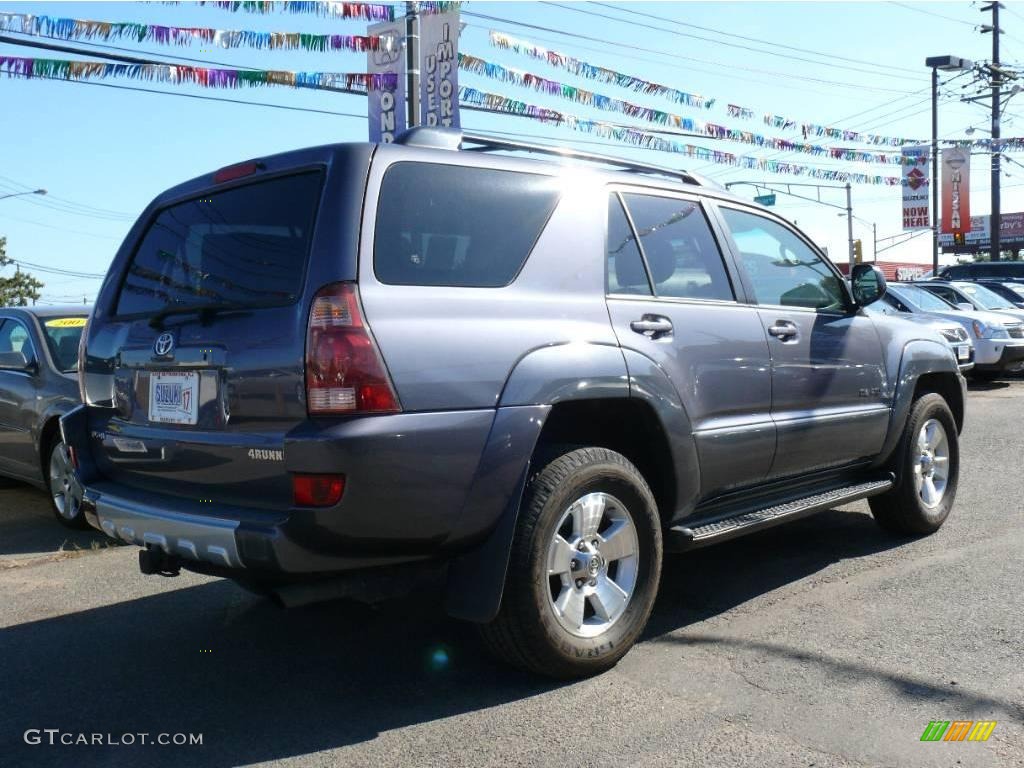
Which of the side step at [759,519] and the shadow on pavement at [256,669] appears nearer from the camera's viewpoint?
the shadow on pavement at [256,669]

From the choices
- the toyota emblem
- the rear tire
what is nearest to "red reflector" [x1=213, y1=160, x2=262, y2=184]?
the toyota emblem

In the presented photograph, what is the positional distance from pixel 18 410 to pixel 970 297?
14.2 meters

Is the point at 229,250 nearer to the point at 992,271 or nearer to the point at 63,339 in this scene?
the point at 63,339

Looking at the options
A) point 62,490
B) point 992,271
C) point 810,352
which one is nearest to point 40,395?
point 62,490

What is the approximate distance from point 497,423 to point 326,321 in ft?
2.16

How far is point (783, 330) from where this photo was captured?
15.3 ft

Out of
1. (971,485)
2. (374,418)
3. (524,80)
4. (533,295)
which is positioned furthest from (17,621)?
(524,80)

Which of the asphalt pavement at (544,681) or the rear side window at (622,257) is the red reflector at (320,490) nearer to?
the asphalt pavement at (544,681)

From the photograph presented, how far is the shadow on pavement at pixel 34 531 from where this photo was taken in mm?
6195

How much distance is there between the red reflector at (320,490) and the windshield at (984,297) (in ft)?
50.5

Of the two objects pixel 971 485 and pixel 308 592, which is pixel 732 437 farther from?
pixel 971 485

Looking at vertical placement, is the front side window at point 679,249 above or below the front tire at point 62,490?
above

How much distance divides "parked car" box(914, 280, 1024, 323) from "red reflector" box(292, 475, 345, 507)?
15.1 meters

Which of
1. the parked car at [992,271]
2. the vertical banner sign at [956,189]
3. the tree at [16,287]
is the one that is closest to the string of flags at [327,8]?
the parked car at [992,271]
